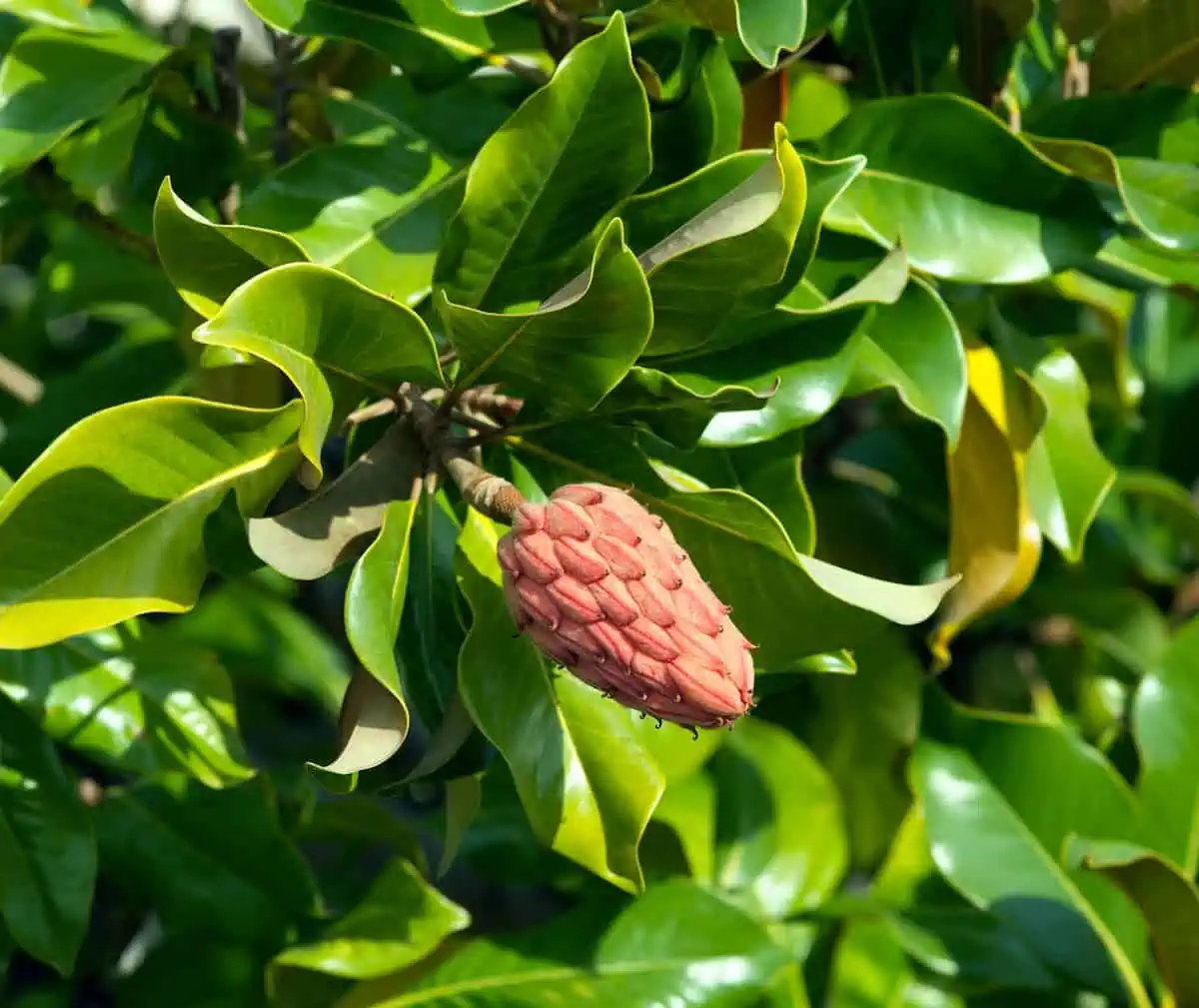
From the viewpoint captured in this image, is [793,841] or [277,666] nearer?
[793,841]

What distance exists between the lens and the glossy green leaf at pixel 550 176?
0.84m

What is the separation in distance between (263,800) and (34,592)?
0.53m

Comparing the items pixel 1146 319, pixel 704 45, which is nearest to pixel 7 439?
pixel 704 45

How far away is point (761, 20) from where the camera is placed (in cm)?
88

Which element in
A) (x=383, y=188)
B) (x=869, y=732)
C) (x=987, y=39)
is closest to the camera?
(x=383, y=188)

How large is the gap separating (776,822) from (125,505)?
0.90 meters

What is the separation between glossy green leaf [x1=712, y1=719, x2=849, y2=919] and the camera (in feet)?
4.83

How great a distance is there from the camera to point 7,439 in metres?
1.35

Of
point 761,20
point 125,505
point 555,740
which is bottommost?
point 555,740

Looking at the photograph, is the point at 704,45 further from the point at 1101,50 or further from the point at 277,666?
the point at 277,666

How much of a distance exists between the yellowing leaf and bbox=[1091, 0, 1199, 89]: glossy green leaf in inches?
9.8

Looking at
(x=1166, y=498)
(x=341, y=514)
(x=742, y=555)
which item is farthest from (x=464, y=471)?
(x=1166, y=498)

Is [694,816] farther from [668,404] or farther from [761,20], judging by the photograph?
[761,20]

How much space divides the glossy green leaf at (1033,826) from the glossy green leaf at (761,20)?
72 cm
